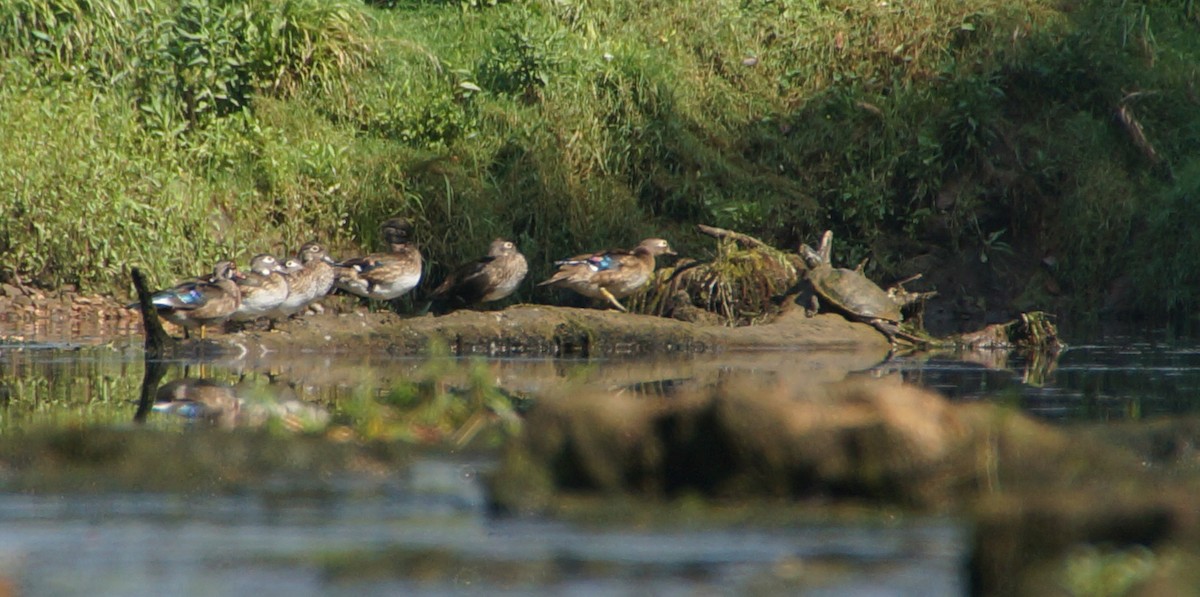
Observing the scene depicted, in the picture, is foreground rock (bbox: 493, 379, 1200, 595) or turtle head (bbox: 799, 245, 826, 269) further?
turtle head (bbox: 799, 245, 826, 269)

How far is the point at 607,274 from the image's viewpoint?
12906 millimetres

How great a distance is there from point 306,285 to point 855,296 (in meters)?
4.01

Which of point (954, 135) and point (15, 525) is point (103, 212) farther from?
point (15, 525)

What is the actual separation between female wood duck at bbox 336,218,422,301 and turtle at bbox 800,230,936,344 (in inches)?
123

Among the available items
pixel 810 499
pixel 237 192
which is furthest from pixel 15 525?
pixel 237 192

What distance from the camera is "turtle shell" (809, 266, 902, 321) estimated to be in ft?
40.4

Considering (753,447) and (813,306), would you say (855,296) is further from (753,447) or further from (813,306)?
(753,447)

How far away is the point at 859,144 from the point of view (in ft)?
51.9

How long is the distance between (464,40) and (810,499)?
12.5 meters

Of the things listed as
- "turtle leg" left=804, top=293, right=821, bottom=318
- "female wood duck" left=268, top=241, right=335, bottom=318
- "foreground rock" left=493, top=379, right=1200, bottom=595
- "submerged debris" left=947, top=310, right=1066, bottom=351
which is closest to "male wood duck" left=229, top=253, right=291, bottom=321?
"female wood duck" left=268, top=241, right=335, bottom=318

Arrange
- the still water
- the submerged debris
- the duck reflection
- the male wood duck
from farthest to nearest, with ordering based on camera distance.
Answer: the submerged debris, the male wood duck, the duck reflection, the still water

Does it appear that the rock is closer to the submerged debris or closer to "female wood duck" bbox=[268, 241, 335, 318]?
the submerged debris

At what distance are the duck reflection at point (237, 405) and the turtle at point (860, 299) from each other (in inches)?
195

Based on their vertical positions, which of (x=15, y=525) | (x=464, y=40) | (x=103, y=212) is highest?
(x=464, y=40)
